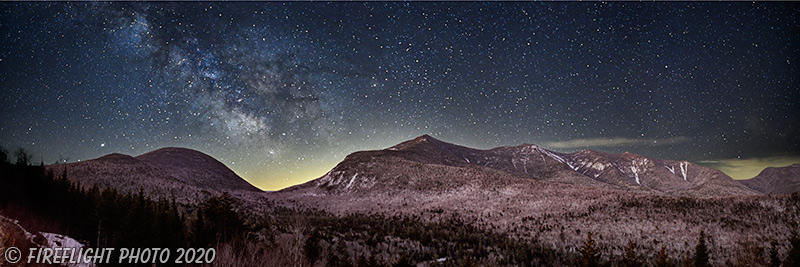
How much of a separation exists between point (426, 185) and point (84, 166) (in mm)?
61521

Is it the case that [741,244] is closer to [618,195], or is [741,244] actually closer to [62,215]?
[618,195]

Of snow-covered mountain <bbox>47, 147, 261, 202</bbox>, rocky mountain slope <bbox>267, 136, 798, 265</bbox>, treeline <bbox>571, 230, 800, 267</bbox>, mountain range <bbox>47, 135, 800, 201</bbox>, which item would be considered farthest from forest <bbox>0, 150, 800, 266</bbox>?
mountain range <bbox>47, 135, 800, 201</bbox>

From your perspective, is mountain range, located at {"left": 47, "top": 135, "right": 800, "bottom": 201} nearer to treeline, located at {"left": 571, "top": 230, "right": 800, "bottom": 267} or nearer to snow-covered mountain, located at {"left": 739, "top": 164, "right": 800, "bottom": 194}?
snow-covered mountain, located at {"left": 739, "top": 164, "right": 800, "bottom": 194}

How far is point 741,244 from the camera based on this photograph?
18.8m

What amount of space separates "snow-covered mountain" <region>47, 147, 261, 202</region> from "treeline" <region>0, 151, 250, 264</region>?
3381 millimetres

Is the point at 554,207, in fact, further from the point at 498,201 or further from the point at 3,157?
the point at 3,157

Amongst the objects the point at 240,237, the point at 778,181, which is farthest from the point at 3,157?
the point at 778,181

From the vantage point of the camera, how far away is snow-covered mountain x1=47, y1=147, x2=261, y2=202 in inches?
1711

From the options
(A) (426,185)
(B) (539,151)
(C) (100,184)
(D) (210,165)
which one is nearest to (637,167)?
(B) (539,151)

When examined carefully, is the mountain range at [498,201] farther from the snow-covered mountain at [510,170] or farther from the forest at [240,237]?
the forest at [240,237]

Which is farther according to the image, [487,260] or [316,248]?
[487,260]

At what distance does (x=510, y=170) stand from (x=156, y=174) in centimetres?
14009

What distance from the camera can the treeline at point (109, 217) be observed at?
606 inches

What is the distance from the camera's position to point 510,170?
154 m
